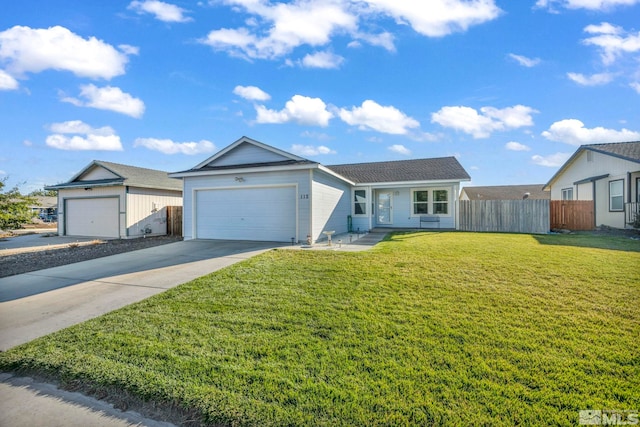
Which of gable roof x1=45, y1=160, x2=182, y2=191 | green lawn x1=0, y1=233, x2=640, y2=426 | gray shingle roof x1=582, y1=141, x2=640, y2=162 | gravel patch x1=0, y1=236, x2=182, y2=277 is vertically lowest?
green lawn x1=0, y1=233, x2=640, y2=426

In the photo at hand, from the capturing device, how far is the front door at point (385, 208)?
57.7ft

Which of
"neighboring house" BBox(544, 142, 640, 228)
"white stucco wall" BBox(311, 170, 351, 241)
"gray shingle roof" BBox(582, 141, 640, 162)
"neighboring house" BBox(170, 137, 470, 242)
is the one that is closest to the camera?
"neighboring house" BBox(170, 137, 470, 242)

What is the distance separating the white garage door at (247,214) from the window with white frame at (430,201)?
28.0ft

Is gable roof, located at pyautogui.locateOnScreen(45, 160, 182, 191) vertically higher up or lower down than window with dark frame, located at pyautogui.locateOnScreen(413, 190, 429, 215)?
higher up

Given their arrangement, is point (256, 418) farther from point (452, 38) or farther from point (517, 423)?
point (452, 38)

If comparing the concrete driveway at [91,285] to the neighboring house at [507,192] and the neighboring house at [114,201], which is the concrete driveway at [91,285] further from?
the neighboring house at [507,192]

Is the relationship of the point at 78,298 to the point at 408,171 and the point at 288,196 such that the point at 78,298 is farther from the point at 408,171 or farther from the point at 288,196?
the point at 408,171

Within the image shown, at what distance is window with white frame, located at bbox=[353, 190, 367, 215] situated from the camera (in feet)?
56.5

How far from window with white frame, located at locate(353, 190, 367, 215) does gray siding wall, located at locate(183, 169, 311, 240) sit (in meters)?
6.61

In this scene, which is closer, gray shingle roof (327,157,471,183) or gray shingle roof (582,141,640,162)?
gray shingle roof (582,141,640,162)

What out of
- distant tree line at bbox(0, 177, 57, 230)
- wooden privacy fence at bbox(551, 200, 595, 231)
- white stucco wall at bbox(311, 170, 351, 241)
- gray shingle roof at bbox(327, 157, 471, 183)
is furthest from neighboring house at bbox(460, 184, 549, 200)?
distant tree line at bbox(0, 177, 57, 230)

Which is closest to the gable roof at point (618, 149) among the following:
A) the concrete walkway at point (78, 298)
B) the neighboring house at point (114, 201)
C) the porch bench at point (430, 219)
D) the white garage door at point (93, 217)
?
the porch bench at point (430, 219)

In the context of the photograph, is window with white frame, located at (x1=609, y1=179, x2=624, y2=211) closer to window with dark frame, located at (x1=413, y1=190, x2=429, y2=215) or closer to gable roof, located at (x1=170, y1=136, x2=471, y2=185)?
gable roof, located at (x1=170, y1=136, x2=471, y2=185)

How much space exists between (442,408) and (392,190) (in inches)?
615
